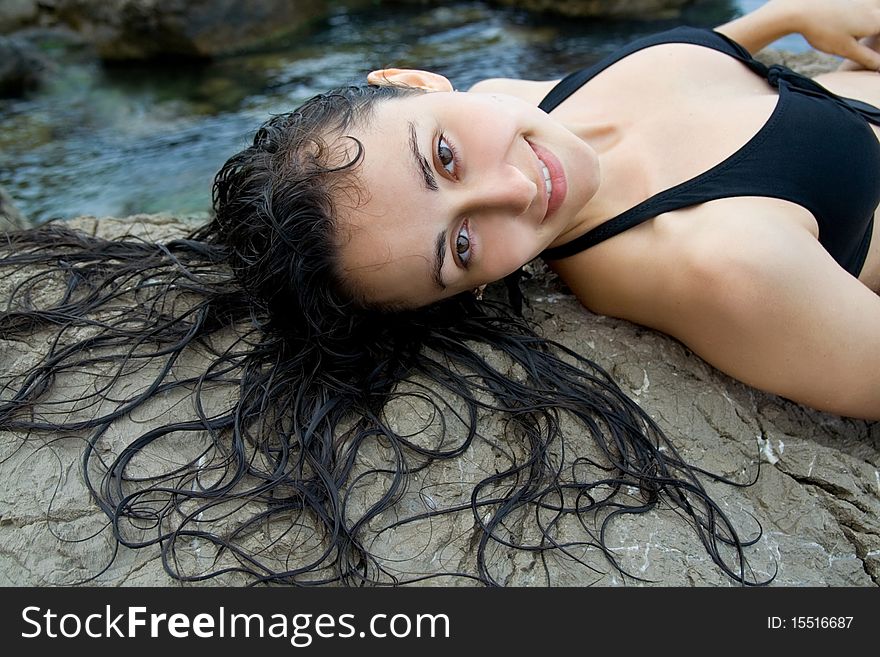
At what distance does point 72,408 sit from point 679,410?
1701 mm

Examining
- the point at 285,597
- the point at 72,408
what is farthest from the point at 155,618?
the point at 72,408

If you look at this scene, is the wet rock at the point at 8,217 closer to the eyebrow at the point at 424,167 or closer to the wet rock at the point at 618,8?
the eyebrow at the point at 424,167

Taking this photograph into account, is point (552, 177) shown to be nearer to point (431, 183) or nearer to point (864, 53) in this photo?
point (431, 183)

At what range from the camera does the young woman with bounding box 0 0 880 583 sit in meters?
1.99

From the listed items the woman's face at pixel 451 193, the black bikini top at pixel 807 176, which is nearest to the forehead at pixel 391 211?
the woman's face at pixel 451 193

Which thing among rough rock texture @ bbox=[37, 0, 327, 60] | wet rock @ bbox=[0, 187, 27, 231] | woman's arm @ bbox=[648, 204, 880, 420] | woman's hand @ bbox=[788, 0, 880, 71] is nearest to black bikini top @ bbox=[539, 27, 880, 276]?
woman's arm @ bbox=[648, 204, 880, 420]

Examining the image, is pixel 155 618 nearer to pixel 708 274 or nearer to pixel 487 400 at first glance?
pixel 487 400

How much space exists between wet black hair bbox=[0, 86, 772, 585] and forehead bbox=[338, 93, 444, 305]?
0.06 meters

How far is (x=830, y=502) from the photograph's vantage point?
2105mm

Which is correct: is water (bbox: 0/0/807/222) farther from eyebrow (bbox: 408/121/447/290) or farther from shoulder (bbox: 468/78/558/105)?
eyebrow (bbox: 408/121/447/290)

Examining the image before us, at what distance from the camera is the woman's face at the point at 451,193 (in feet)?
6.66

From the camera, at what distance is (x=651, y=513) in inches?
78.6

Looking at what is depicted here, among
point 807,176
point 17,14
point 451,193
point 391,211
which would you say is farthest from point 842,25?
point 17,14

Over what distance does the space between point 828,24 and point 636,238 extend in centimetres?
161
